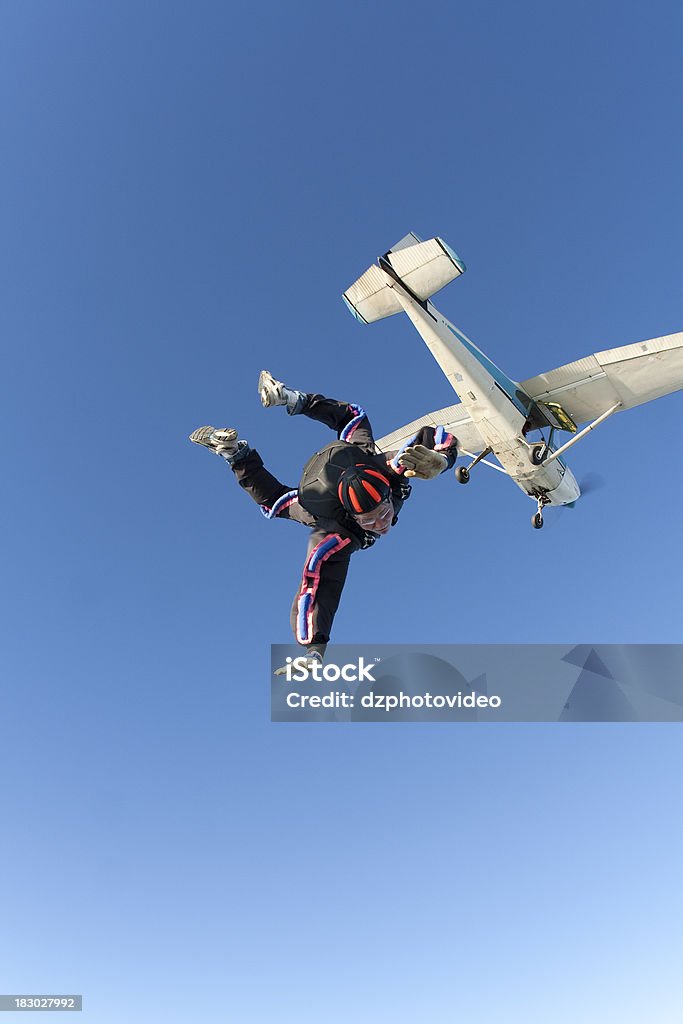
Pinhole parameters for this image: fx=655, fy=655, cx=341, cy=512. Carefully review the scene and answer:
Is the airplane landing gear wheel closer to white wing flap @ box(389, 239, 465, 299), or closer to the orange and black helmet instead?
white wing flap @ box(389, 239, 465, 299)

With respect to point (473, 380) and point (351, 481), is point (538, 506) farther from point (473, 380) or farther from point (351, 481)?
point (351, 481)

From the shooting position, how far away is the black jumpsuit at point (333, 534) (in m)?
4.93

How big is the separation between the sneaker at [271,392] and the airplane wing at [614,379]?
15338 millimetres

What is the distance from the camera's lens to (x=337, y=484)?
5.09 metres

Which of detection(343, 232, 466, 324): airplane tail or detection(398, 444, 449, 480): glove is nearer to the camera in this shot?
detection(398, 444, 449, 480): glove

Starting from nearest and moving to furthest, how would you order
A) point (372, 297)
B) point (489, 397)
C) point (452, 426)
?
point (372, 297) → point (489, 397) → point (452, 426)

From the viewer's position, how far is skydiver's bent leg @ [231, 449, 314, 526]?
18.9 feet

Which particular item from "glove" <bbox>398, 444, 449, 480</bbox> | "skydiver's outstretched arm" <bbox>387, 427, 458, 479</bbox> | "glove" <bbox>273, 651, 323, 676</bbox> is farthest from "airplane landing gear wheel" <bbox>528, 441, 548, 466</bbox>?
"glove" <bbox>273, 651, 323, 676</bbox>

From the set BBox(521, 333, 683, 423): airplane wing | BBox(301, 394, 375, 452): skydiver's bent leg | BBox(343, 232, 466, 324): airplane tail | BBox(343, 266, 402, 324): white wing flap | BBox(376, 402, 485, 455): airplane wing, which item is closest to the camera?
BBox(301, 394, 375, 452): skydiver's bent leg

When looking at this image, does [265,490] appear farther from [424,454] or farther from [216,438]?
[424,454]

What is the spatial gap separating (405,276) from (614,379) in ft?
22.8

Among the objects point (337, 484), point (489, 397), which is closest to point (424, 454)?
point (337, 484)

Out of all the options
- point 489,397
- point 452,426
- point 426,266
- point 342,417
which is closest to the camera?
point 342,417

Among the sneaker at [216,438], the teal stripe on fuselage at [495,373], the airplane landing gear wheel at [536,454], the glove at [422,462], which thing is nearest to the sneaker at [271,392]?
the sneaker at [216,438]
